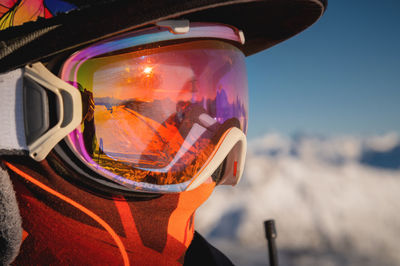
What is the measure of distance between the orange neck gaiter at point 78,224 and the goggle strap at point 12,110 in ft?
0.22

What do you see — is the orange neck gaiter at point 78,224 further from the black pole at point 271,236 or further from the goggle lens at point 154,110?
the black pole at point 271,236

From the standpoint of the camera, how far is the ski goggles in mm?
726

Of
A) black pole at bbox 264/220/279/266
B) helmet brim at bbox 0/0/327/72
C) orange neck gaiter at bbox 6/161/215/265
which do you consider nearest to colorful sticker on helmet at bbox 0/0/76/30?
helmet brim at bbox 0/0/327/72

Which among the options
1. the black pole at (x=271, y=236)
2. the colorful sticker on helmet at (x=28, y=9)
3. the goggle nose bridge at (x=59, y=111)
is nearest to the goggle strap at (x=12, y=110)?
the goggle nose bridge at (x=59, y=111)

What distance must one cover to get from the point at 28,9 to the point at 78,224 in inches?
20.4

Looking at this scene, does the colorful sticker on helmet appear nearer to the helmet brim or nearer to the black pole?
the helmet brim

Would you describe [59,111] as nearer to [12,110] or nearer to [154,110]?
[12,110]

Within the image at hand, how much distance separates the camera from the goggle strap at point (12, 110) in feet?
2.10

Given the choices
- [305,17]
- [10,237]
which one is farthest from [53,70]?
[305,17]

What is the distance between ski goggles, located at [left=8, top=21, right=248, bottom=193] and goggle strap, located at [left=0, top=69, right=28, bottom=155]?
32 millimetres

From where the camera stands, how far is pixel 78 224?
0.73 meters

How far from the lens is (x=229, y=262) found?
4.00ft

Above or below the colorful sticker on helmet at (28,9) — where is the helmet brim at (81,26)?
A: below

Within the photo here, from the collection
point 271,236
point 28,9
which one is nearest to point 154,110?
point 28,9
